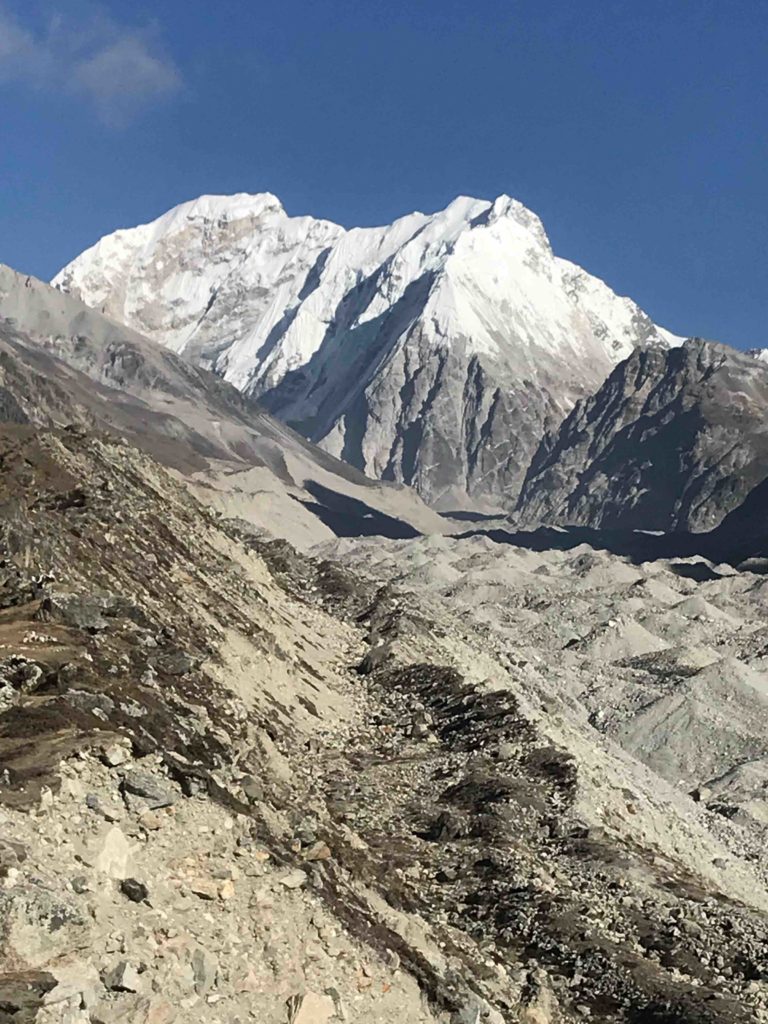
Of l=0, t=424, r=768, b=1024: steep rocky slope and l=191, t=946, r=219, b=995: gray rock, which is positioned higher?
l=0, t=424, r=768, b=1024: steep rocky slope

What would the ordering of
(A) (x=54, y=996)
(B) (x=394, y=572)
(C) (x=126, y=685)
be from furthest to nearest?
1. (B) (x=394, y=572)
2. (C) (x=126, y=685)
3. (A) (x=54, y=996)

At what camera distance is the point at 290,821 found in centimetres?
2053

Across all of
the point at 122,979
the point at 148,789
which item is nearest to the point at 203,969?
the point at 122,979

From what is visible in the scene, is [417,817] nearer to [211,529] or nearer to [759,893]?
[759,893]

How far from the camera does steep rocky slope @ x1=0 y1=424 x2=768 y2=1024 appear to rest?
14102 millimetres

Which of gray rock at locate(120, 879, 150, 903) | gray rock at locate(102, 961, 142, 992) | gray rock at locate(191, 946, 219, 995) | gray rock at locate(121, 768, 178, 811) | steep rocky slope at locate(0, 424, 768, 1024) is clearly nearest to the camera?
gray rock at locate(102, 961, 142, 992)

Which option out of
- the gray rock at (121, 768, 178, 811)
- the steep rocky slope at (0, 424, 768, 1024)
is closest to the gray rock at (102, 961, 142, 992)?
the steep rocky slope at (0, 424, 768, 1024)

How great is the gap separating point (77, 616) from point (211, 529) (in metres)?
25.3

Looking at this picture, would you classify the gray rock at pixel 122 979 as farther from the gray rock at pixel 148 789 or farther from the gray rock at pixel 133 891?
the gray rock at pixel 148 789

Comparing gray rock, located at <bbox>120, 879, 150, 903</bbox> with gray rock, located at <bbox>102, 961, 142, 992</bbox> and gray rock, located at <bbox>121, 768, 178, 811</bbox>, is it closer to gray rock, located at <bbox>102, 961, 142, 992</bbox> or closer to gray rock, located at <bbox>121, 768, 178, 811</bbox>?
gray rock, located at <bbox>102, 961, 142, 992</bbox>

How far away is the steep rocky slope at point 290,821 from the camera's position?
14102 mm

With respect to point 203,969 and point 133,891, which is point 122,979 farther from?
point 133,891

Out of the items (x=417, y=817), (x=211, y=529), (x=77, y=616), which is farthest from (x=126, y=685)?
(x=211, y=529)

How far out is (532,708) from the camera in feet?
126
